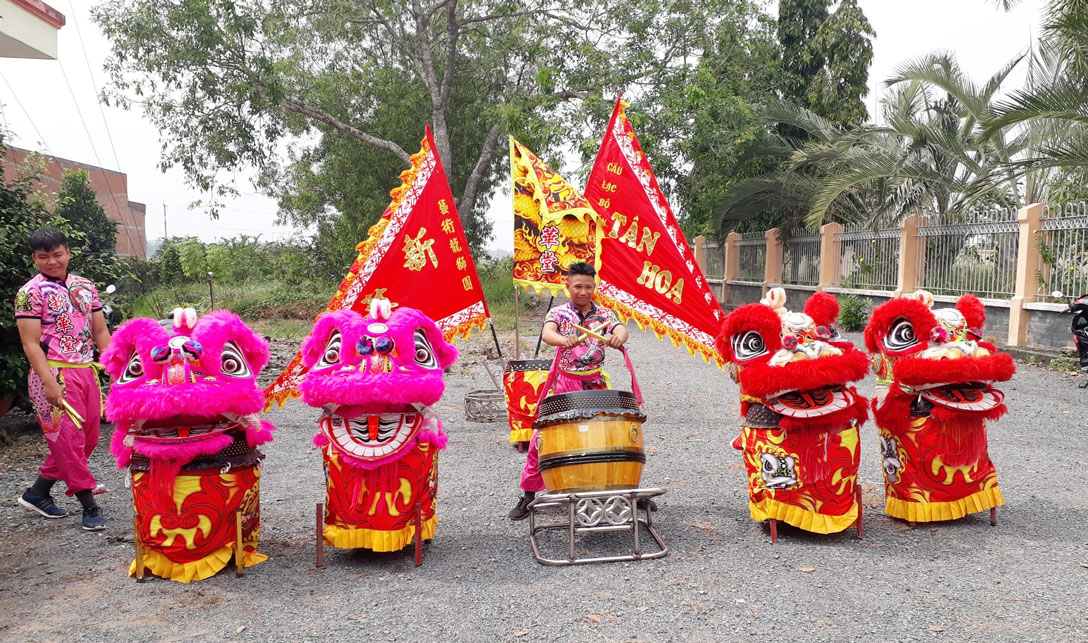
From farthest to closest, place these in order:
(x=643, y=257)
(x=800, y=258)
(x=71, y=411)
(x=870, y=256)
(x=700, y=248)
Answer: (x=700, y=248) < (x=800, y=258) < (x=870, y=256) < (x=643, y=257) < (x=71, y=411)

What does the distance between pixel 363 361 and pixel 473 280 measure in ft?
8.71

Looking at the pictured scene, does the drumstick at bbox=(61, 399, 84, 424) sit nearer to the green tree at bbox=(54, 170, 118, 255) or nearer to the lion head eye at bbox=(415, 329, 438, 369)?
the lion head eye at bbox=(415, 329, 438, 369)

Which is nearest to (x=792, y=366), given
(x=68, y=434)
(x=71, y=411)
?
(x=71, y=411)

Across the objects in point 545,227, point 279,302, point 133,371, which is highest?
point 545,227

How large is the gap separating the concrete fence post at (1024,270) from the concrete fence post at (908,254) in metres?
2.61

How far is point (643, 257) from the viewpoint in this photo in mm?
5879

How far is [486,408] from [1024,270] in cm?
825

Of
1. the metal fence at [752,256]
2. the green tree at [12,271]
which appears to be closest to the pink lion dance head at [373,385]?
the green tree at [12,271]

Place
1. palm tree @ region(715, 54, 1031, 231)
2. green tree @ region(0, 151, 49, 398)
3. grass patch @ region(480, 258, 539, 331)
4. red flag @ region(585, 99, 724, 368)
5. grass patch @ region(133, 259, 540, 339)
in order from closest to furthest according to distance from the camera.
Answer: red flag @ region(585, 99, 724, 368) → green tree @ region(0, 151, 49, 398) → palm tree @ region(715, 54, 1031, 231) → grass patch @ region(133, 259, 540, 339) → grass patch @ region(480, 258, 539, 331)

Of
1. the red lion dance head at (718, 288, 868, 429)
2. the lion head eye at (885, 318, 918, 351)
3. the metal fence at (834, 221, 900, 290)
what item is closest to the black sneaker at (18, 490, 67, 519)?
the red lion dance head at (718, 288, 868, 429)

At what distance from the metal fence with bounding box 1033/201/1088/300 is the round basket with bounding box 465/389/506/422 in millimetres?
7728

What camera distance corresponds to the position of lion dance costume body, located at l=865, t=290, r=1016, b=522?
14.5 ft

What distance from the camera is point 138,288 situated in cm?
2386

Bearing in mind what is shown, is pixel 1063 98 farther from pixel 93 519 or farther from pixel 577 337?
pixel 93 519
